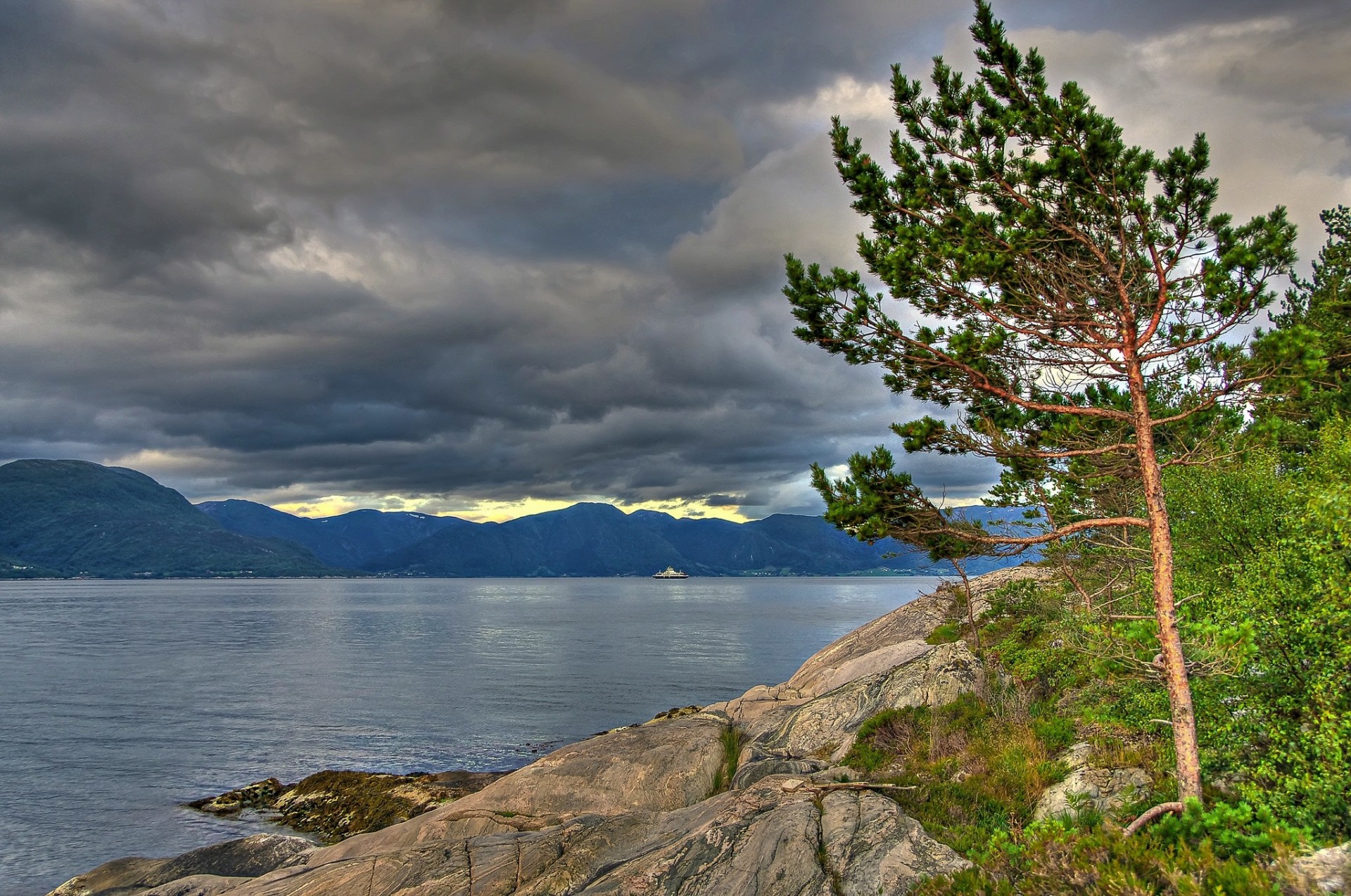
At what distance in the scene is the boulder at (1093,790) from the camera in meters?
13.1

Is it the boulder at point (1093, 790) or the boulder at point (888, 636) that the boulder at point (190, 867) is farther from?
the boulder at point (1093, 790)

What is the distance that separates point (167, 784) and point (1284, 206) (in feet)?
145

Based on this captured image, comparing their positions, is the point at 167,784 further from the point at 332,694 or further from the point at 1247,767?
the point at 1247,767

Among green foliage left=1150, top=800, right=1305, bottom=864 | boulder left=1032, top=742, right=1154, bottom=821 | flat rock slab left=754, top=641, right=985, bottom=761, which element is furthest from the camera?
flat rock slab left=754, top=641, right=985, bottom=761

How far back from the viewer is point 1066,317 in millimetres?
13766

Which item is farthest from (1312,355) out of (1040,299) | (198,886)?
(198,886)

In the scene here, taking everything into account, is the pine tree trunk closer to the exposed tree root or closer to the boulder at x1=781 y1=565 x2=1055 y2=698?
the exposed tree root

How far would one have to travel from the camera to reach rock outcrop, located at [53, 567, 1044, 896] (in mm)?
12445

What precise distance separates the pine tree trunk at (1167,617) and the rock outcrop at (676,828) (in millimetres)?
4158

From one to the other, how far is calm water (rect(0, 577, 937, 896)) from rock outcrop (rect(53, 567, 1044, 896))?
1160cm

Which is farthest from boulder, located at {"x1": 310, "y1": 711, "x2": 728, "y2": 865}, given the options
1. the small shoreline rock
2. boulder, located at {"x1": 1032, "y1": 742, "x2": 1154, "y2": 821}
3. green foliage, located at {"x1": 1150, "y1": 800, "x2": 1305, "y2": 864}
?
green foliage, located at {"x1": 1150, "y1": 800, "x2": 1305, "y2": 864}

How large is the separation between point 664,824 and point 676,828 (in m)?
1.01

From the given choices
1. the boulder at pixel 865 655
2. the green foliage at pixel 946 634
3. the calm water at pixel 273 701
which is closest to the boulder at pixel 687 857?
the boulder at pixel 865 655

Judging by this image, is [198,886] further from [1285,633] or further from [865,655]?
[865,655]
